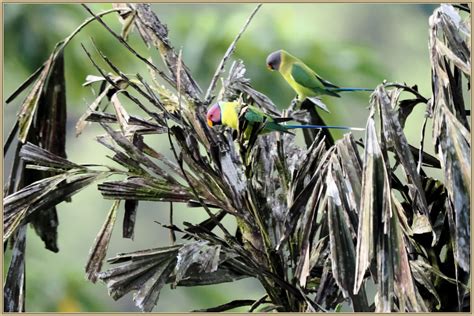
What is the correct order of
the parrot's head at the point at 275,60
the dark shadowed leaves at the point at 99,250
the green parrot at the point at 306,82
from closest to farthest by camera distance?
the dark shadowed leaves at the point at 99,250
the green parrot at the point at 306,82
the parrot's head at the point at 275,60

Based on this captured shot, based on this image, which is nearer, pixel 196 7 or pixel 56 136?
pixel 56 136

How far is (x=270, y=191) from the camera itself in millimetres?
1243

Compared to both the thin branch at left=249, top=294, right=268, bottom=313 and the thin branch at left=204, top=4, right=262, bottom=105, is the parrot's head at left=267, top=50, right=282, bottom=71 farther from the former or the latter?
the thin branch at left=249, top=294, right=268, bottom=313

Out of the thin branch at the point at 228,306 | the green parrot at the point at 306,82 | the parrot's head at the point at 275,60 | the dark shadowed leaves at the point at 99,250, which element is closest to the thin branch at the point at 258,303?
the thin branch at the point at 228,306

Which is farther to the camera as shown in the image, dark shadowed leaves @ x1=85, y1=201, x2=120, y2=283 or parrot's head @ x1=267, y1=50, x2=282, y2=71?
parrot's head @ x1=267, y1=50, x2=282, y2=71

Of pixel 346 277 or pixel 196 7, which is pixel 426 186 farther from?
pixel 196 7

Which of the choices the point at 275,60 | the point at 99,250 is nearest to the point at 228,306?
the point at 99,250

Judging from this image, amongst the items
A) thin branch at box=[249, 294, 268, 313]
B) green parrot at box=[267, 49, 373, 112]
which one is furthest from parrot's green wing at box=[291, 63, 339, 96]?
thin branch at box=[249, 294, 268, 313]

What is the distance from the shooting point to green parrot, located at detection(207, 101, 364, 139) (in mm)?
1228

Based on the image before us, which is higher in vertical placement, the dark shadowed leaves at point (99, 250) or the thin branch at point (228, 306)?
the dark shadowed leaves at point (99, 250)

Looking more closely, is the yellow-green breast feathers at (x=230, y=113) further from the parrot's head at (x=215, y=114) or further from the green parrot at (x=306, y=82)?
the green parrot at (x=306, y=82)

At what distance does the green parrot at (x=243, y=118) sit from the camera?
1.23 metres

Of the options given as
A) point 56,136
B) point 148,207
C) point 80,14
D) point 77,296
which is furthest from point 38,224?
point 148,207

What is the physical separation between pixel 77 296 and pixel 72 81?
4.39 ft
